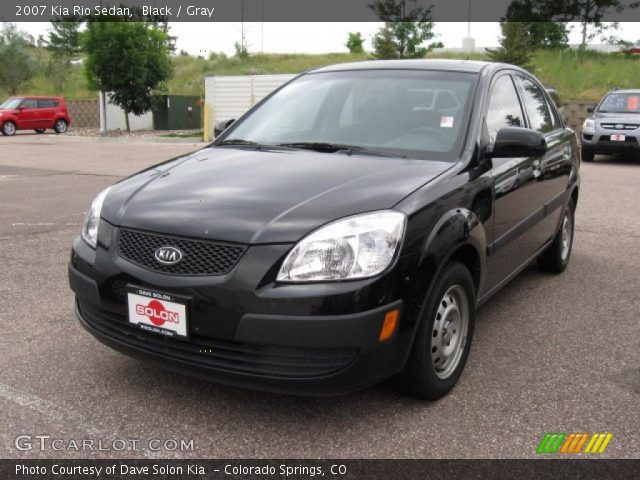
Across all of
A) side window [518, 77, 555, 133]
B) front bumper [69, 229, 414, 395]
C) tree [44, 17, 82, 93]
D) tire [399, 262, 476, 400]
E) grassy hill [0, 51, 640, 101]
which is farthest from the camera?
tree [44, 17, 82, 93]

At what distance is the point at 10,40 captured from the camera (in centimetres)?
4547

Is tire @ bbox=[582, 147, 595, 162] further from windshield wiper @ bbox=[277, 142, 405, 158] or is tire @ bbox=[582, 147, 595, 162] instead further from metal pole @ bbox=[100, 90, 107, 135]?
metal pole @ bbox=[100, 90, 107, 135]

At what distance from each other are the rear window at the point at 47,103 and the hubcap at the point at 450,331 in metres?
28.7

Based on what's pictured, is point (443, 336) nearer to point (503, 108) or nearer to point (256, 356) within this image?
point (256, 356)

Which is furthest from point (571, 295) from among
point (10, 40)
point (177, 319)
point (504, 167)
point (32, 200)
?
point (10, 40)

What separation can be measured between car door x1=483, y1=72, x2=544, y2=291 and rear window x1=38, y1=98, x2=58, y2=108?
27.8 m

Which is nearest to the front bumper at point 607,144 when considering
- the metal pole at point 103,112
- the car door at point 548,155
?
the car door at point 548,155

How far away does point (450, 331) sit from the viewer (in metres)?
3.07

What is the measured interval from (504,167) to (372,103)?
32.5 inches

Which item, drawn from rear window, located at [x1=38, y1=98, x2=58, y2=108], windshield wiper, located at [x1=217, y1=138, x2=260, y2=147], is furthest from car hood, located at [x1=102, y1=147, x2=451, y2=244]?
rear window, located at [x1=38, y1=98, x2=58, y2=108]

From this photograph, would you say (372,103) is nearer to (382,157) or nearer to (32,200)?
(382,157)

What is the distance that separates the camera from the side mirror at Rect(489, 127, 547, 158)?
335 centimetres

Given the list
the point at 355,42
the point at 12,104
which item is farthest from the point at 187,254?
the point at 355,42

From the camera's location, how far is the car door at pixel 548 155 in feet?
14.4
